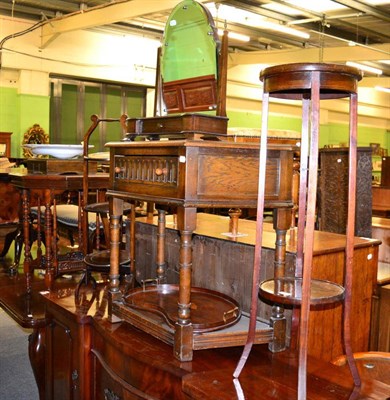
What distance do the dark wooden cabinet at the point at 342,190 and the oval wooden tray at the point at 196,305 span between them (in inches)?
46.8

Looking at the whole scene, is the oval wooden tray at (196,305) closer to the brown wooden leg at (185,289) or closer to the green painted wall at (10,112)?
the brown wooden leg at (185,289)

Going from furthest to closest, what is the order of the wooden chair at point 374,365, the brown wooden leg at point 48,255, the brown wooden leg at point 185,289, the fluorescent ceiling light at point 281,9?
the fluorescent ceiling light at point 281,9
the brown wooden leg at point 48,255
the wooden chair at point 374,365
the brown wooden leg at point 185,289

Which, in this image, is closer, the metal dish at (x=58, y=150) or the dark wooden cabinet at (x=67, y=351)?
the dark wooden cabinet at (x=67, y=351)

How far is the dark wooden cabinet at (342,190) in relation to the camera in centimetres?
335

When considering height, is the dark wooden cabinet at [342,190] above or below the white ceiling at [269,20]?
below

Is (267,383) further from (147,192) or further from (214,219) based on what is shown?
(214,219)

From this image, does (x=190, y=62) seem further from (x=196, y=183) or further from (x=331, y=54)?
(x=331, y=54)

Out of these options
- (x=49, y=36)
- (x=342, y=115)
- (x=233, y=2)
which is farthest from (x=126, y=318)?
(x=342, y=115)

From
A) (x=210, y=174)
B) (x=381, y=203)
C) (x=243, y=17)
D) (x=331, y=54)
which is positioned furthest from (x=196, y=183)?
(x=331, y=54)

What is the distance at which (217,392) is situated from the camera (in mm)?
1799

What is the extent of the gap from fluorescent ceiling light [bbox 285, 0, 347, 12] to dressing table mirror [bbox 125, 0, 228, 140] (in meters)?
6.89

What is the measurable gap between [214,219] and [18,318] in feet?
4.72

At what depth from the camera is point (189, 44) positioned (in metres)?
2.32

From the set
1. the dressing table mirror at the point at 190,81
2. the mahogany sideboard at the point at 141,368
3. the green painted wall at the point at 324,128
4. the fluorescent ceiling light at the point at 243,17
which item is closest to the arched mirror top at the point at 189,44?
the dressing table mirror at the point at 190,81
